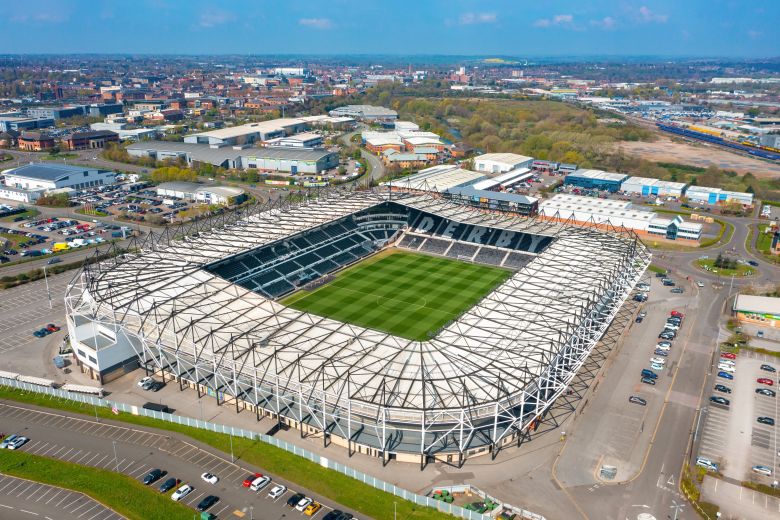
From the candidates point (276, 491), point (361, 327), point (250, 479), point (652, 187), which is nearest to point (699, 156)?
point (652, 187)

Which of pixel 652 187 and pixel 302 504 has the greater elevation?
pixel 652 187

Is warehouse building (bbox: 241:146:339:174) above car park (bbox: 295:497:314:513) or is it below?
above

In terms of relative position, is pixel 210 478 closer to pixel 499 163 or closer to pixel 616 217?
pixel 616 217

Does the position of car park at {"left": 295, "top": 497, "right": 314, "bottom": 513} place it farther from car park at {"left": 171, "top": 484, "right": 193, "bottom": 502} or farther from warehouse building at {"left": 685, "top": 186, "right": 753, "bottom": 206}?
warehouse building at {"left": 685, "top": 186, "right": 753, "bottom": 206}

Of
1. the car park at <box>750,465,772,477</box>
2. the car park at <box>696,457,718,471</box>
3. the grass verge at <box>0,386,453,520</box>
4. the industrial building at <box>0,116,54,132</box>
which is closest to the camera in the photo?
the grass verge at <box>0,386,453,520</box>

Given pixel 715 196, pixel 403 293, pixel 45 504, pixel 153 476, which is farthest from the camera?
pixel 715 196

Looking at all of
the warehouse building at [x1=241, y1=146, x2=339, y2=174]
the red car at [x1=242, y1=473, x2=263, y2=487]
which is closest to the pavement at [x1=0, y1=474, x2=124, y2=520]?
the red car at [x1=242, y1=473, x2=263, y2=487]
